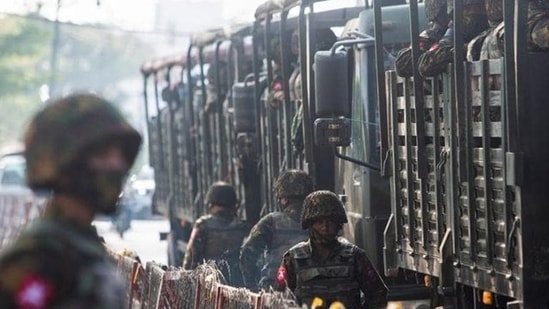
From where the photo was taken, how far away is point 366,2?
14281 millimetres

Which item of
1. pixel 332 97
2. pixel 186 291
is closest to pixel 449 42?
pixel 332 97

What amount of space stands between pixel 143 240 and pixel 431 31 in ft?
83.9

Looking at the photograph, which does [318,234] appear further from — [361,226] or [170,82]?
[170,82]

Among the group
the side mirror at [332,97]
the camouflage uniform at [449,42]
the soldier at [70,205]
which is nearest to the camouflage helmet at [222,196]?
the side mirror at [332,97]

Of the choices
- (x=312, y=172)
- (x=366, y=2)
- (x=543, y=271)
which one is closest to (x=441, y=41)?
(x=543, y=271)

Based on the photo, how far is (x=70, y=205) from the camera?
13.9ft

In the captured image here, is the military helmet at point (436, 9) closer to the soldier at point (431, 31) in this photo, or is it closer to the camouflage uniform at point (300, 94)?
the soldier at point (431, 31)

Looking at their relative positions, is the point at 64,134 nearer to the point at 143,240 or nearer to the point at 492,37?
the point at 492,37

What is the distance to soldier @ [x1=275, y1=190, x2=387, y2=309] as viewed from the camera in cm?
918

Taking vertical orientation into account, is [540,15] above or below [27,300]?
above

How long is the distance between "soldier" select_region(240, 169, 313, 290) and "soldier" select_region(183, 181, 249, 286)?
240 cm

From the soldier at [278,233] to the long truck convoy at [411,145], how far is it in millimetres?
466

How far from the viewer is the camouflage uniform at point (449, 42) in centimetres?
930

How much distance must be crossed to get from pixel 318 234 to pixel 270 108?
600cm
